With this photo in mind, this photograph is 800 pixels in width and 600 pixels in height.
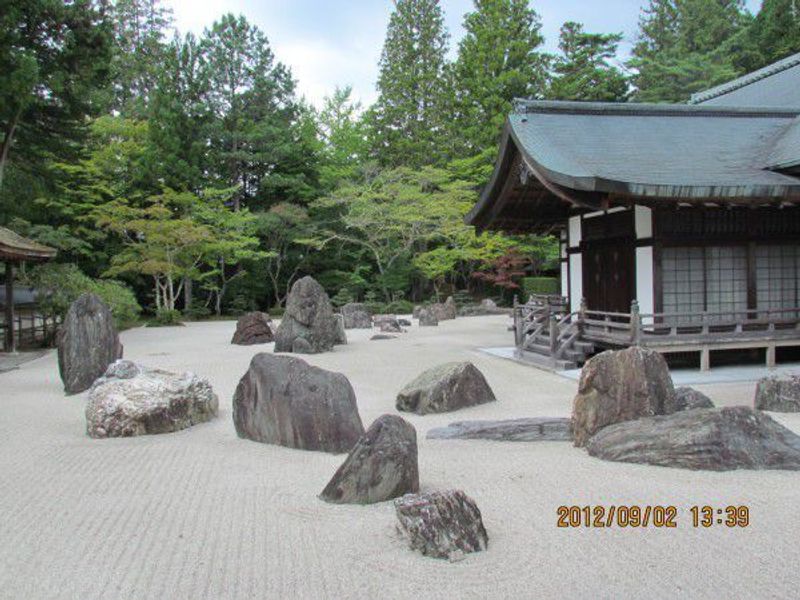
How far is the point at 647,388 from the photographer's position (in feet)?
17.3

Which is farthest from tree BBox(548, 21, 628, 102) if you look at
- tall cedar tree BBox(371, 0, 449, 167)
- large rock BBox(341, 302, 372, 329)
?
large rock BBox(341, 302, 372, 329)

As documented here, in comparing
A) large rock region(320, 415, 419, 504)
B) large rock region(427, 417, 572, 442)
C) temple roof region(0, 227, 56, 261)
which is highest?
temple roof region(0, 227, 56, 261)

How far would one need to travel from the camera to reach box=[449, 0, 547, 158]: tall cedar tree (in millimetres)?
28609

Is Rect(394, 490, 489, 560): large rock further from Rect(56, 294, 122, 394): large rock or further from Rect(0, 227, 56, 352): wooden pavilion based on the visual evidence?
Rect(0, 227, 56, 352): wooden pavilion

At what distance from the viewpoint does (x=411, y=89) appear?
31.7 meters

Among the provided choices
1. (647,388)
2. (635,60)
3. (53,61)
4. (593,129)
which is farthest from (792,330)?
(635,60)

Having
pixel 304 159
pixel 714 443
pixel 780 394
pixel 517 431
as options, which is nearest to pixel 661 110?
pixel 780 394

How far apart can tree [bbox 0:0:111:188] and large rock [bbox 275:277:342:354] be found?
8088mm

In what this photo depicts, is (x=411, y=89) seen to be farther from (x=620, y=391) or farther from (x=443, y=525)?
(x=443, y=525)

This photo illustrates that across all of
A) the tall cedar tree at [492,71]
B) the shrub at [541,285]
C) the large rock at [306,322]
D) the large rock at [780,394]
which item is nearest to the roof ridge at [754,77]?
the shrub at [541,285]

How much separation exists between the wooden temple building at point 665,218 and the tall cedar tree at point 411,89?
18677 mm

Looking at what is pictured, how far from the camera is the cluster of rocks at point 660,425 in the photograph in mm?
4492

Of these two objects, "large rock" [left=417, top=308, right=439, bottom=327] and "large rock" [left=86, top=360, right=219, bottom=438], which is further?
"large rock" [left=417, top=308, right=439, bottom=327]

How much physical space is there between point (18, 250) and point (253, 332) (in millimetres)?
5201
